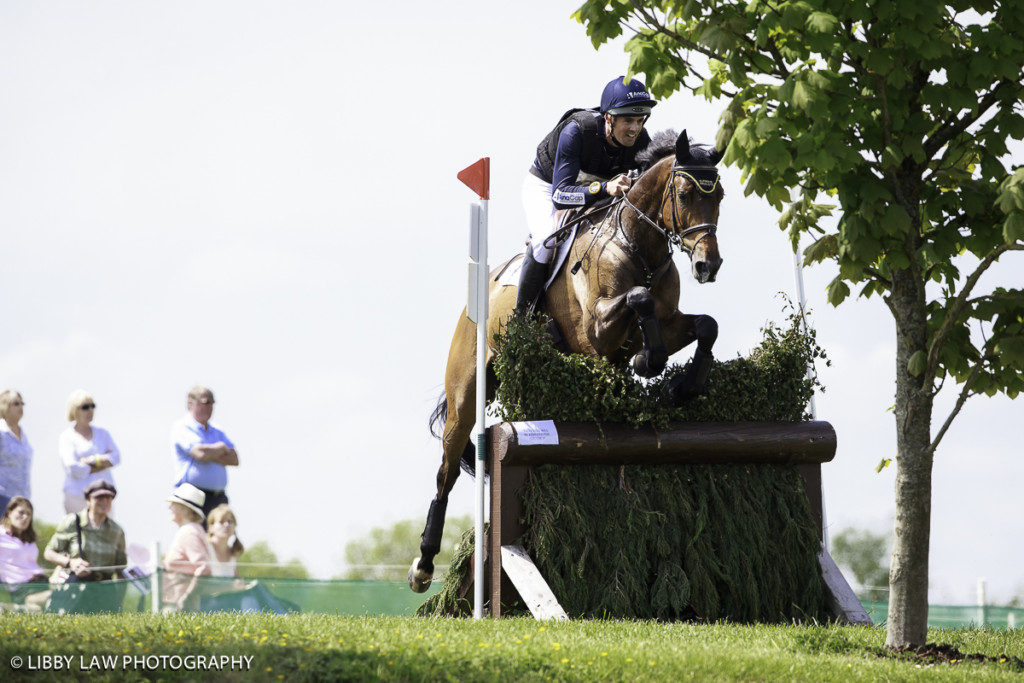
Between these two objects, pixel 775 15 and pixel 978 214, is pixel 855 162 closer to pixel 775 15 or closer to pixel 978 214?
pixel 775 15

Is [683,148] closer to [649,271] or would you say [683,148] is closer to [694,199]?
[694,199]

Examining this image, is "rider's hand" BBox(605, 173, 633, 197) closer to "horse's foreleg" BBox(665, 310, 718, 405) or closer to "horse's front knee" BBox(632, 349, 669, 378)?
"horse's foreleg" BBox(665, 310, 718, 405)

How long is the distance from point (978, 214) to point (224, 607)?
19.7 ft

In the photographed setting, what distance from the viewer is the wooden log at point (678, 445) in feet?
20.7

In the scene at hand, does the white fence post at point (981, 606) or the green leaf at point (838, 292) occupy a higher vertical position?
the green leaf at point (838, 292)

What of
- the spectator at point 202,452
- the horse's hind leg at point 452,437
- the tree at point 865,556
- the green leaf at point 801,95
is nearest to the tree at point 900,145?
the green leaf at point 801,95

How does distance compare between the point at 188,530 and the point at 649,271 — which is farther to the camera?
the point at 188,530

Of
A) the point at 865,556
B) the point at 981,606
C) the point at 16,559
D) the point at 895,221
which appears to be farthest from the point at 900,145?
the point at 865,556

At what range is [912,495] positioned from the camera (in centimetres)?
510

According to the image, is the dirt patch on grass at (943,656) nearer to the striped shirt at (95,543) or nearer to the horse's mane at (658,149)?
the horse's mane at (658,149)

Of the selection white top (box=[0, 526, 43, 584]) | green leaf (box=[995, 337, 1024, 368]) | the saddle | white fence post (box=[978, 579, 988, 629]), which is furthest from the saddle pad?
white fence post (box=[978, 579, 988, 629])

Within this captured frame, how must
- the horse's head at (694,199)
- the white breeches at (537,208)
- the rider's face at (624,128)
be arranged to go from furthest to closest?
the white breeches at (537,208) → the rider's face at (624,128) → the horse's head at (694,199)

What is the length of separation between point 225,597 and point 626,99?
4.81 meters

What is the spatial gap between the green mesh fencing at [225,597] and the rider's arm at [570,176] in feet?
10.9
